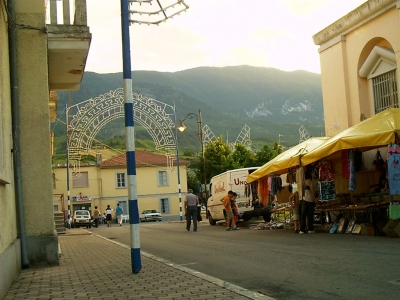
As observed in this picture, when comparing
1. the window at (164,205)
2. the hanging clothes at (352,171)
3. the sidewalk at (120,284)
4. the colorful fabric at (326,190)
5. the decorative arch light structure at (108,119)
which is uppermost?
the decorative arch light structure at (108,119)

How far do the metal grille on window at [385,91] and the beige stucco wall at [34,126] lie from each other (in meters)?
12.1

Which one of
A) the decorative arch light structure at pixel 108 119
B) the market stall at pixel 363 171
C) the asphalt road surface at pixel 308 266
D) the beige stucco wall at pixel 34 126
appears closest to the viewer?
the asphalt road surface at pixel 308 266

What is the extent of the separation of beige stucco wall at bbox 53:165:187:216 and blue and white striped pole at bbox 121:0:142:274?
5725cm

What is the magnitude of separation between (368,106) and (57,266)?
13.4 m

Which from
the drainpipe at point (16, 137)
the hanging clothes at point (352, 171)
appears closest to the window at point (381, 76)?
the hanging clothes at point (352, 171)

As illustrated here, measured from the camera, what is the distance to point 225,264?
35.8 ft

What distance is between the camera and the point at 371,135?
14.8 metres

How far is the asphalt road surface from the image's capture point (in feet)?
24.0

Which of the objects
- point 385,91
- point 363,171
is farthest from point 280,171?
point 385,91

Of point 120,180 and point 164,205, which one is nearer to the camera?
point 120,180

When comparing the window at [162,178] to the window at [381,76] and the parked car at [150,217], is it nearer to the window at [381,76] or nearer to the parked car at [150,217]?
the parked car at [150,217]

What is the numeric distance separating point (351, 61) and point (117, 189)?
163 feet

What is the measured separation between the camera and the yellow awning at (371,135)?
14.5 metres

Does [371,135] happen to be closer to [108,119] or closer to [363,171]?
[363,171]
